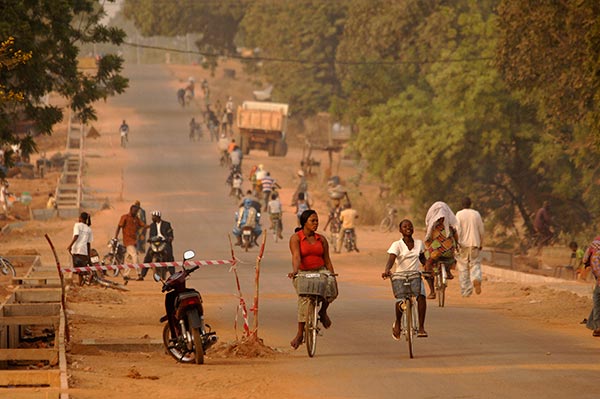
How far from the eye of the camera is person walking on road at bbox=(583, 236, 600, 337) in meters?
19.6

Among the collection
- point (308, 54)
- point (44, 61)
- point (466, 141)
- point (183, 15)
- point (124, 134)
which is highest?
point (183, 15)

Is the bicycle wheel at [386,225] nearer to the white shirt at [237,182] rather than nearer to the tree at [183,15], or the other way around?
the white shirt at [237,182]

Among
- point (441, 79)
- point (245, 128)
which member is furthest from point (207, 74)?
point (441, 79)

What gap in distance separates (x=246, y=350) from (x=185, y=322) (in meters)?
1.29

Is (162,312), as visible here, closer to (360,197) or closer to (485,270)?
(485,270)

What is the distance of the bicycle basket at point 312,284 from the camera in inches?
655

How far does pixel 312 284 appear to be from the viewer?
16641 mm

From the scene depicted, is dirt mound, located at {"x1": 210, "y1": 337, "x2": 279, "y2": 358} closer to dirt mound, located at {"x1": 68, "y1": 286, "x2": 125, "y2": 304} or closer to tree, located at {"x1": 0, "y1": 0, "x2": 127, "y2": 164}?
dirt mound, located at {"x1": 68, "y1": 286, "x2": 125, "y2": 304}

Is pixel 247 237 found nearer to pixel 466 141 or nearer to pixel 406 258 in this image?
pixel 466 141

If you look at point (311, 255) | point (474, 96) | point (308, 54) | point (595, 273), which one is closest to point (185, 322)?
point (311, 255)

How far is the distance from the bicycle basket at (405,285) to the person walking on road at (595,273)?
12.2ft

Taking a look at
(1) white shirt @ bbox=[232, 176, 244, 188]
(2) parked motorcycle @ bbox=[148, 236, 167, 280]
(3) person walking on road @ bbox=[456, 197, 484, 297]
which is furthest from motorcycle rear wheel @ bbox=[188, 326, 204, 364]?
(1) white shirt @ bbox=[232, 176, 244, 188]

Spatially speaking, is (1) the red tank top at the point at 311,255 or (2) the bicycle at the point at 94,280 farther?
(2) the bicycle at the point at 94,280

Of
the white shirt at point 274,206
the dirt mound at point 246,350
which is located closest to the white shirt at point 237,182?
the white shirt at point 274,206
